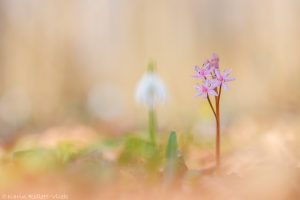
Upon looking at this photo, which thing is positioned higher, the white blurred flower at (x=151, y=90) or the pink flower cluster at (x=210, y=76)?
the white blurred flower at (x=151, y=90)

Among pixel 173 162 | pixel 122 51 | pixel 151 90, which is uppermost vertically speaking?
pixel 122 51

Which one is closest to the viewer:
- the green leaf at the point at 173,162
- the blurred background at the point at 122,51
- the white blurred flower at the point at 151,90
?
the green leaf at the point at 173,162

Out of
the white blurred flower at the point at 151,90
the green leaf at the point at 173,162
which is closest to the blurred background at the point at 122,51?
the white blurred flower at the point at 151,90

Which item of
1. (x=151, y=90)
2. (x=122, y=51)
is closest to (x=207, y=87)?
(x=151, y=90)

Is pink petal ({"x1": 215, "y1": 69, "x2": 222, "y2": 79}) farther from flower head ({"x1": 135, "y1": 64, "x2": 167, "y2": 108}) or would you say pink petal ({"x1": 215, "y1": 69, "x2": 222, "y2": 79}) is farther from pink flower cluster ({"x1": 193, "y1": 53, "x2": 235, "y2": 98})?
flower head ({"x1": 135, "y1": 64, "x2": 167, "y2": 108})

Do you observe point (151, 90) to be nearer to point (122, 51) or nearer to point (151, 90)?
point (151, 90)

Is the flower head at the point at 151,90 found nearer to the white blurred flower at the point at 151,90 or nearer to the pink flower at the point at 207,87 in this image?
the white blurred flower at the point at 151,90

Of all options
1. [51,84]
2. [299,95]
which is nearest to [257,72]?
[299,95]
